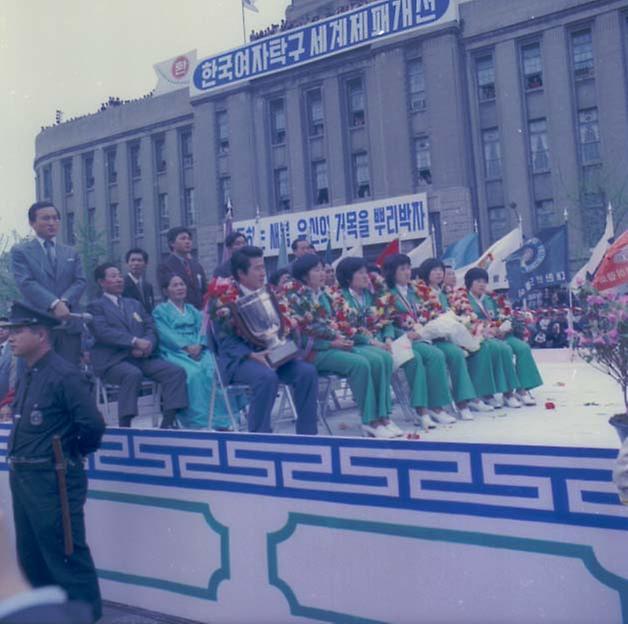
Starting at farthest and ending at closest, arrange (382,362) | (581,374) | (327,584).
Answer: (581,374) < (382,362) < (327,584)

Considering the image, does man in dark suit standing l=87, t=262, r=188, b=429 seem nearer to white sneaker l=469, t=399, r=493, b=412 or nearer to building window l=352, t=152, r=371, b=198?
white sneaker l=469, t=399, r=493, b=412

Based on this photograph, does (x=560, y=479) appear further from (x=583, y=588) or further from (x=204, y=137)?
(x=204, y=137)

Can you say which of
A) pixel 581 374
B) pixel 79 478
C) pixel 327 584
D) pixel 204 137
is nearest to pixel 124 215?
pixel 204 137

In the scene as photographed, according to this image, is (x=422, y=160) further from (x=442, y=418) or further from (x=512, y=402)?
(x=442, y=418)

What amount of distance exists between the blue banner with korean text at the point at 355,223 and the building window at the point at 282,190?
0.53m

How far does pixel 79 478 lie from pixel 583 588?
207 centimetres

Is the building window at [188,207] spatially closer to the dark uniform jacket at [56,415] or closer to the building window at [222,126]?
the building window at [222,126]

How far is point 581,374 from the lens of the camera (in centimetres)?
842

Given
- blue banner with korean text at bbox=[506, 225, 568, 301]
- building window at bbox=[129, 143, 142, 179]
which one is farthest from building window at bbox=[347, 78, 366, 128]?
blue banner with korean text at bbox=[506, 225, 568, 301]

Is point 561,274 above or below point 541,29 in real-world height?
below

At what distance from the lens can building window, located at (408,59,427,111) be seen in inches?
702

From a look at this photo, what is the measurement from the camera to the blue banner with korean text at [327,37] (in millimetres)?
15797

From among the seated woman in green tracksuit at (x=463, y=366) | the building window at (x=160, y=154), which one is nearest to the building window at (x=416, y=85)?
the building window at (x=160, y=154)

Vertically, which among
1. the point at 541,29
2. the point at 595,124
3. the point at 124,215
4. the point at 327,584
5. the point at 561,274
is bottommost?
the point at 327,584
